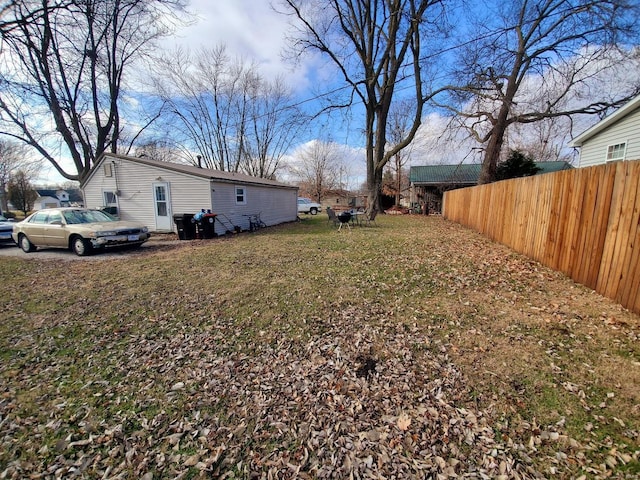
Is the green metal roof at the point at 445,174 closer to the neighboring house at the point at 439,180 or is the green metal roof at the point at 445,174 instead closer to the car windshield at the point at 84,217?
the neighboring house at the point at 439,180

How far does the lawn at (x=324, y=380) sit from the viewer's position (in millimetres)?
1870

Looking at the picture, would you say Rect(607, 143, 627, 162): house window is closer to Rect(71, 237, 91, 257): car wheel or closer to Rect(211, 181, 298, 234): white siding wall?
Rect(211, 181, 298, 234): white siding wall

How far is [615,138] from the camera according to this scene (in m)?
9.21

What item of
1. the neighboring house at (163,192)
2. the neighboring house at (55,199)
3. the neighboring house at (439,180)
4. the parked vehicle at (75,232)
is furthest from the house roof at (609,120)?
the neighboring house at (55,199)

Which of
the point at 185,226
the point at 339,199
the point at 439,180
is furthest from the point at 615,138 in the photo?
the point at 339,199

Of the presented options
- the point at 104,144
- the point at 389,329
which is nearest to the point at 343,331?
the point at 389,329

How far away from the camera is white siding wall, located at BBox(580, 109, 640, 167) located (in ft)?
27.3

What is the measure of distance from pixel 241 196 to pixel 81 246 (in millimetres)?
6913

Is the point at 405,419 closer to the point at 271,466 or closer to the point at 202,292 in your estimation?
the point at 271,466

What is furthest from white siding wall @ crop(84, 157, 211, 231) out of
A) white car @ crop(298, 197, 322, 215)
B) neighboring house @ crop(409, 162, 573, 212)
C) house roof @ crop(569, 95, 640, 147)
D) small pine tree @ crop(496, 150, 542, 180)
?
small pine tree @ crop(496, 150, 542, 180)

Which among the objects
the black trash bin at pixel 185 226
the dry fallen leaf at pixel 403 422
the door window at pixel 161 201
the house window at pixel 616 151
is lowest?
the dry fallen leaf at pixel 403 422

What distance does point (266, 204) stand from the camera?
52.9 feet

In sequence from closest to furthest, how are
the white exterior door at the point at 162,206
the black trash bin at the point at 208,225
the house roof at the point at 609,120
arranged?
the house roof at the point at 609,120 → the black trash bin at the point at 208,225 → the white exterior door at the point at 162,206

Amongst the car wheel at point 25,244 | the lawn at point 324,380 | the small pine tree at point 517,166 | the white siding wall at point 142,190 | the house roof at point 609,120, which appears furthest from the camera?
the small pine tree at point 517,166
